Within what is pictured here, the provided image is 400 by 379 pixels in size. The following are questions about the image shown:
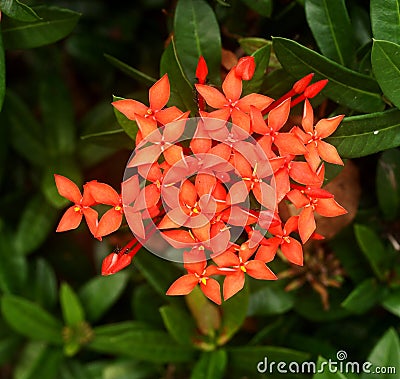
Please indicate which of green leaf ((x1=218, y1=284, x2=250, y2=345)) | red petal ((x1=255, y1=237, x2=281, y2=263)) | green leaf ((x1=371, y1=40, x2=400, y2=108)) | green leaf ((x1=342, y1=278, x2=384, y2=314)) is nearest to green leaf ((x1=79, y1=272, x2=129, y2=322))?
green leaf ((x1=218, y1=284, x2=250, y2=345))

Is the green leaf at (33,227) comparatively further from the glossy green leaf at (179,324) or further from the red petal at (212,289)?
the red petal at (212,289)

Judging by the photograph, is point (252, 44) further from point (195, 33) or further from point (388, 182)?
point (388, 182)

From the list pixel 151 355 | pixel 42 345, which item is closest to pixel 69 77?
pixel 42 345

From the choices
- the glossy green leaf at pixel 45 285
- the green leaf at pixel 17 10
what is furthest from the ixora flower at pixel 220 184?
the glossy green leaf at pixel 45 285

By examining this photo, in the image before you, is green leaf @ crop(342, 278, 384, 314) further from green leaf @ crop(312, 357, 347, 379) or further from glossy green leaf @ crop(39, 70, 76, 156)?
glossy green leaf @ crop(39, 70, 76, 156)

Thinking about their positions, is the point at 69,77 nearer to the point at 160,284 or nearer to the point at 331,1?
the point at 160,284
